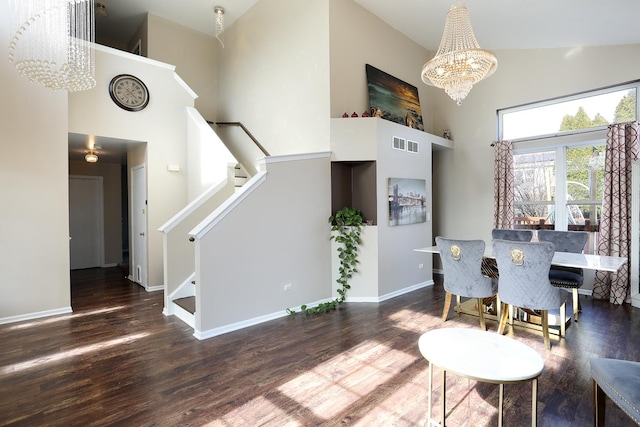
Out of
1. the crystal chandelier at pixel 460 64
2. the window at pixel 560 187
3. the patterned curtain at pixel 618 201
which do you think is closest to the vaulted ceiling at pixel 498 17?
the crystal chandelier at pixel 460 64

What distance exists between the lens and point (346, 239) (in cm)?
470

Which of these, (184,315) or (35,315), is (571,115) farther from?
(35,315)

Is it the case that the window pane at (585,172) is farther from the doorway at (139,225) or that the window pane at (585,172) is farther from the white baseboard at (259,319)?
the doorway at (139,225)

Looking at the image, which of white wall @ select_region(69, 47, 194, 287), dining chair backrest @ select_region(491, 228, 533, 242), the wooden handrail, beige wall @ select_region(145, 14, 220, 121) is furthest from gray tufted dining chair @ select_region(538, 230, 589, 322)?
beige wall @ select_region(145, 14, 220, 121)

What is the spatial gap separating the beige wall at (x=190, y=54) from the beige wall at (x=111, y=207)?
290cm

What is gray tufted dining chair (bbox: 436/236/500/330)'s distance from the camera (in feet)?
11.5

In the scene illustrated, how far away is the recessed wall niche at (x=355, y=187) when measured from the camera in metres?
4.83

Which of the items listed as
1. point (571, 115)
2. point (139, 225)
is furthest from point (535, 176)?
point (139, 225)

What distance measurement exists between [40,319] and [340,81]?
17.1 feet

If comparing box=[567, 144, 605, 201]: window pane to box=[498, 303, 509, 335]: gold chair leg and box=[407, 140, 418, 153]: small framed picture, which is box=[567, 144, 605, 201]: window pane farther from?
box=[498, 303, 509, 335]: gold chair leg

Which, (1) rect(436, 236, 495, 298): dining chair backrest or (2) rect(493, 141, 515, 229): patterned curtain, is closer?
(1) rect(436, 236, 495, 298): dining chair backrest

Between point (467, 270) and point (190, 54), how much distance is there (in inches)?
278

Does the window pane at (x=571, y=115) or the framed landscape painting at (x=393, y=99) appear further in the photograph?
the framed landscape painting at (x=393, y=99)

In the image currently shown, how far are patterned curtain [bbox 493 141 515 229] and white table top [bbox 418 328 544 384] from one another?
3.99 metres
